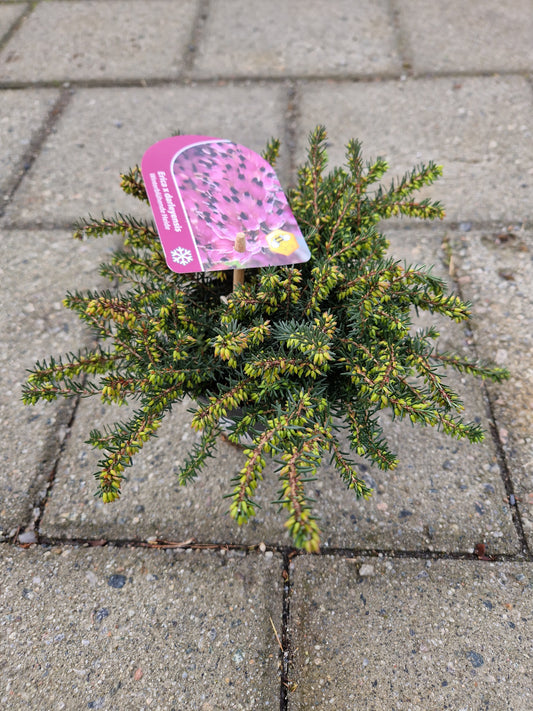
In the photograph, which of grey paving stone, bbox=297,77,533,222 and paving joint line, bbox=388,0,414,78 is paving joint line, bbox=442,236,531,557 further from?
paving joint line, bbox=388,0,414,78

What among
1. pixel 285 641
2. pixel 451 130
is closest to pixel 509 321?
pixel 451 130

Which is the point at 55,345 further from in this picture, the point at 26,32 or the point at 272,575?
the point at 26,32

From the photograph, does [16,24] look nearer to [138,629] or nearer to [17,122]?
[17,122]

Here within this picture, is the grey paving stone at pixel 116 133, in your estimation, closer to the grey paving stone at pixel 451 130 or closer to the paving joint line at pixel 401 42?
the grey paving stone at pixel 451 130

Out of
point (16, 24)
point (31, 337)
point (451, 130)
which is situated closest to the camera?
point (31, 337)

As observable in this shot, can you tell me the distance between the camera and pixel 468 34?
3391 millimetres

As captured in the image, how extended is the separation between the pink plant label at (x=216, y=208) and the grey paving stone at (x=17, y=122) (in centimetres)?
160

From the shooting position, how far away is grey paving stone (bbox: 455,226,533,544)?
1.75 metres

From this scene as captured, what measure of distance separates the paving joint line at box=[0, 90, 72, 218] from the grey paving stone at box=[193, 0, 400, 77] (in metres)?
0.79

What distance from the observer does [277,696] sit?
1342mm

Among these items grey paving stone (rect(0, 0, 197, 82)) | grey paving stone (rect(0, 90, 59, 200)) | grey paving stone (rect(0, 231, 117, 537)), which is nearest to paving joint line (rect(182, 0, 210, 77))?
grey paving stone (rect(0, 0, 197, 82))

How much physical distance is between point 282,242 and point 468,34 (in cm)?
299

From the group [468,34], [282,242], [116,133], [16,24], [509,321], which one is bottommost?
[509,321]

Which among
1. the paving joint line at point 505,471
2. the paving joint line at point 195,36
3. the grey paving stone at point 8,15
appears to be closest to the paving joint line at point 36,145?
the paving joint line at point 195,36
